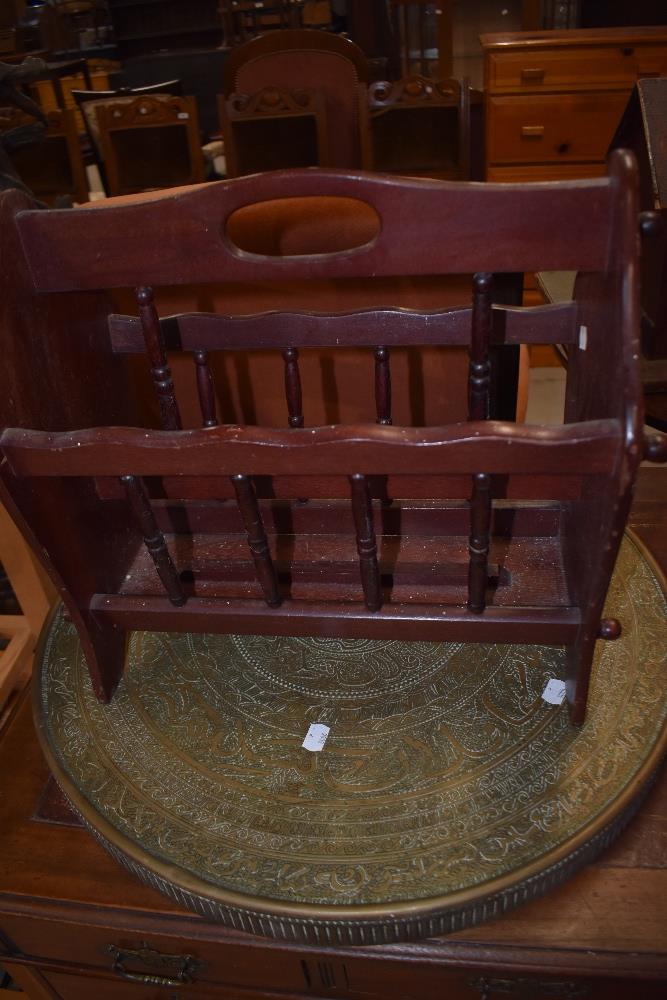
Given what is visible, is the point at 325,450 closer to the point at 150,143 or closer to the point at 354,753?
the point at 354,753

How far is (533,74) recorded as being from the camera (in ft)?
8.48

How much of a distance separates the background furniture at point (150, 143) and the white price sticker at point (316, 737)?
2537 mm

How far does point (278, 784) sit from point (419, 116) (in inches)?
95.2

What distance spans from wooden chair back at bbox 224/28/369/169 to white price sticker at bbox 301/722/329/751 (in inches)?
103

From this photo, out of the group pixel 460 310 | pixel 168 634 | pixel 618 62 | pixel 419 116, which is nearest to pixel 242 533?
pixel 168 634

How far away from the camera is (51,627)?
1.05 m

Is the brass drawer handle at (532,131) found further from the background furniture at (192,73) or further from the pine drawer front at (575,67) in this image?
the background furniture at (192,73)

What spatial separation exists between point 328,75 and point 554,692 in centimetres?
298

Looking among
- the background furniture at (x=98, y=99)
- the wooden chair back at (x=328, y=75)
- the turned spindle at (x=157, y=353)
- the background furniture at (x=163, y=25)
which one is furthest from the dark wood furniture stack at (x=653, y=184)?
the background furniture at (x=163, y=25)

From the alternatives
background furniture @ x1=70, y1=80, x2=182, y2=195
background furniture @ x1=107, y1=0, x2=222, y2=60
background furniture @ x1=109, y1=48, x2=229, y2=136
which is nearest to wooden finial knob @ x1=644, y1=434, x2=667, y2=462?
background furniture @ x1=70, y1=80, x2=182, y2=195

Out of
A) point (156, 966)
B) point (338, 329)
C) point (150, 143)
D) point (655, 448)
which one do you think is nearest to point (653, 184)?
point (338, 329)

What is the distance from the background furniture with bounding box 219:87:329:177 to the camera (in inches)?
101

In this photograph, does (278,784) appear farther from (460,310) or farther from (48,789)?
(460,310)

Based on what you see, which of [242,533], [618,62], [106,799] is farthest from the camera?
[618,62]
